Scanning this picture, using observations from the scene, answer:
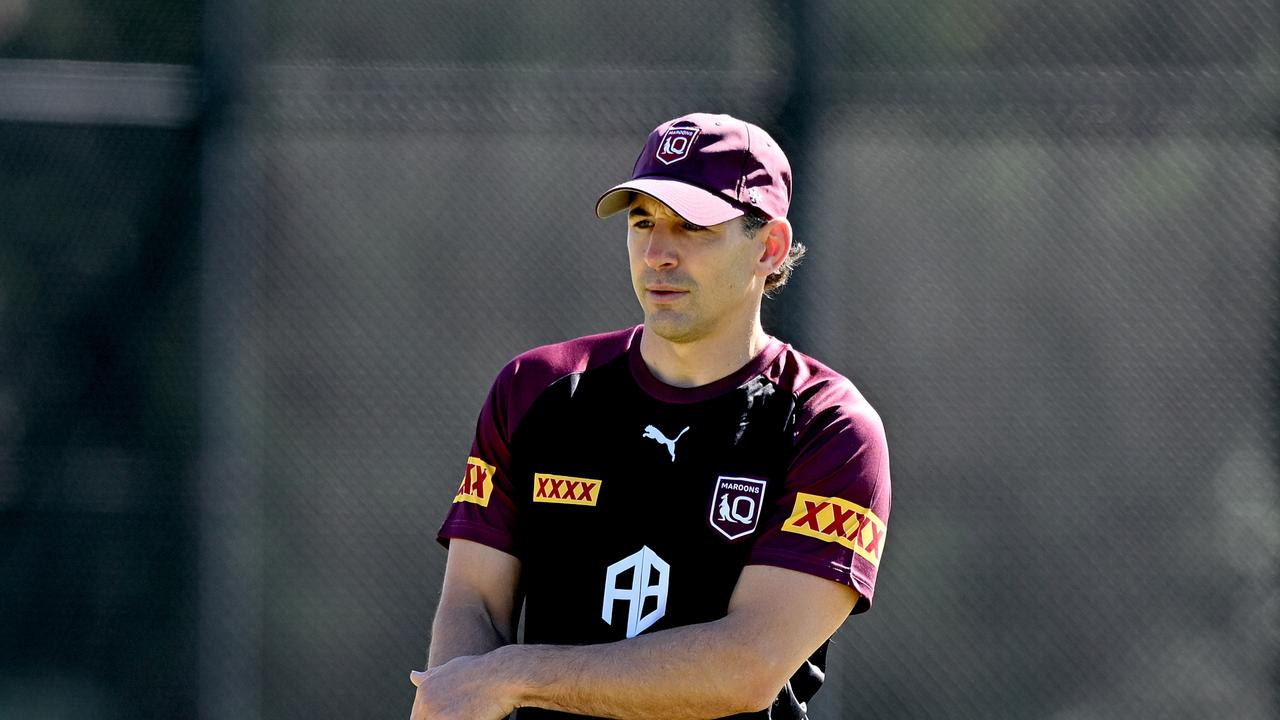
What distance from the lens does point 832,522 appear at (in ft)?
6.84

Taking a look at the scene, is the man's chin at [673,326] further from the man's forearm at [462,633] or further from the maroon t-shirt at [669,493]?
the man's forearm at [462,633]

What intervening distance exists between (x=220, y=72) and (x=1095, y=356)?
117 inches

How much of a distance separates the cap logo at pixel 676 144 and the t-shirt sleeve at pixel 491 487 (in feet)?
1.49

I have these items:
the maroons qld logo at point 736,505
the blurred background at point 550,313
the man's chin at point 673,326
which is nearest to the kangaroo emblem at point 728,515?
the maroons qld logo at point 736,505

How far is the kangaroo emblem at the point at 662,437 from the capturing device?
7.18 ft

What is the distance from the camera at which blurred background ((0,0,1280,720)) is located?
4.22m

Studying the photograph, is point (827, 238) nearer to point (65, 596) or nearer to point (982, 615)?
point (982, 615)

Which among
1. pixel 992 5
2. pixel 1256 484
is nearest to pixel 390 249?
pixel 992 5

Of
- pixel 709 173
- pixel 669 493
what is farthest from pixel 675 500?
pixel 709 173

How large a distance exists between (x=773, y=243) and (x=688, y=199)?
8.9 inches

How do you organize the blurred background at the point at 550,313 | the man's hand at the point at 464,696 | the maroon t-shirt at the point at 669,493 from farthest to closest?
the blurred background at the point at 550,313
the maroon t-shirt at the point at 669,493
the man's hand at the point at 464,696

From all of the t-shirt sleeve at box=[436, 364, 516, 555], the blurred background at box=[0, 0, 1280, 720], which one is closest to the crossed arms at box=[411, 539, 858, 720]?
the t-shirt sleeve at box=[436, 364, 516, 555]

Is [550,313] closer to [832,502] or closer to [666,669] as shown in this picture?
[832,502]

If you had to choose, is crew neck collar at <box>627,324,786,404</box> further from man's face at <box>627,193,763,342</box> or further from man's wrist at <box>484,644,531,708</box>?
man's wrist at <box>484,644,531,708</box>
